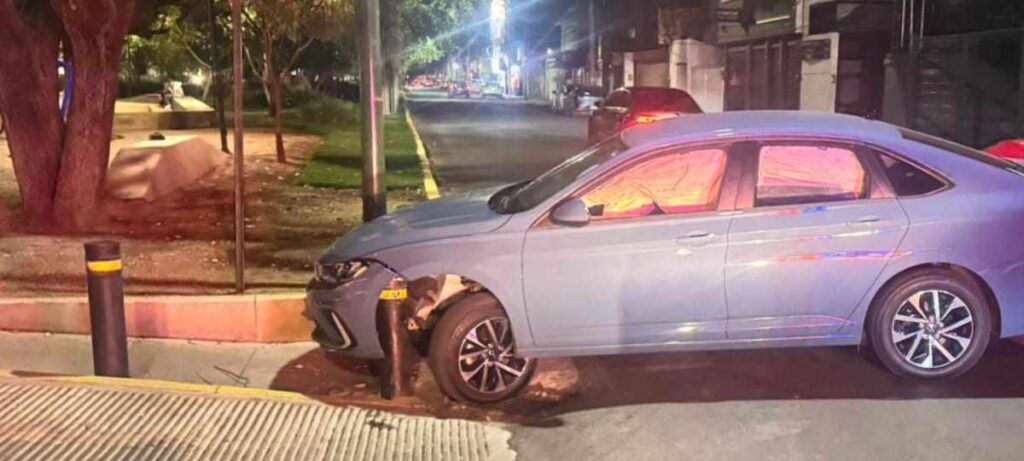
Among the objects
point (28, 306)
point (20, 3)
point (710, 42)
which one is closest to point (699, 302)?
point (28, 306)

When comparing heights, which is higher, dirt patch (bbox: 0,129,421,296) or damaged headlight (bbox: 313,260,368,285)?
damaged headlight (bbox: 313,260,368,285)

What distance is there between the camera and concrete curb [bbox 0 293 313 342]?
22.2 feet

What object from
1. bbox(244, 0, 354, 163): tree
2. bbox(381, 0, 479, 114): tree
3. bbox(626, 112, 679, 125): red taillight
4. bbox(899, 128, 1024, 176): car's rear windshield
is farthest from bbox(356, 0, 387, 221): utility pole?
bbox(381, 0, 479, 114): tree

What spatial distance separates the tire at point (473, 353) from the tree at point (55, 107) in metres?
5.51

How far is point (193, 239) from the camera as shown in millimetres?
9484

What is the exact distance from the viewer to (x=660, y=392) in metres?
5.66

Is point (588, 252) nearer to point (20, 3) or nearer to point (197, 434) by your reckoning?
point (197, 434)

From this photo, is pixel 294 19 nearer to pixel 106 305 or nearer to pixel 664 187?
pixel 106 305

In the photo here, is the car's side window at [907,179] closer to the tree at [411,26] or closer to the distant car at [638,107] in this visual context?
the distant car at [638,107]

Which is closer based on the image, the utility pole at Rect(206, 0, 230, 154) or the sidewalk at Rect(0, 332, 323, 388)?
Answer: the sidewalk at Rect(0, 332, 323, 388)

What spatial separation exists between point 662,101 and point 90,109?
11.3 meters

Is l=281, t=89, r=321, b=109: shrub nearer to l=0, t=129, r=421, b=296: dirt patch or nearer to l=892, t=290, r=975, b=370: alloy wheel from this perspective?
l=0, t=129, r=421, b=296: dirt patch

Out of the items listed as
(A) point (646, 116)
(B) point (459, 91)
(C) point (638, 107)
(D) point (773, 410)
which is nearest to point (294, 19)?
(C) point (638, 107)

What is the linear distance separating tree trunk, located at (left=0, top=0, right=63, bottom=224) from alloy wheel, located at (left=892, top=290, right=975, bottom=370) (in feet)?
25.9
